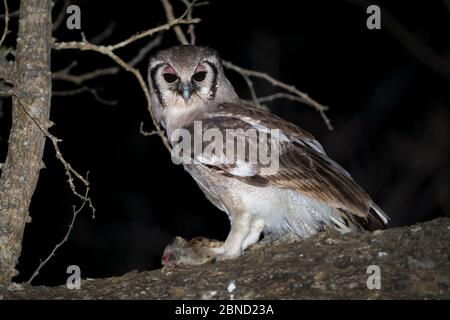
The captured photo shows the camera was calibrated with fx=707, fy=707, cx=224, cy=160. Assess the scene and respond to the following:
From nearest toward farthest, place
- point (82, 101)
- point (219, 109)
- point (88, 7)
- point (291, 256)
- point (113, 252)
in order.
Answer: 1. point (291, 256)
2. point (219, 109)
3. point (88, 7)
4. point (82, 101)
5. point (113, 252)

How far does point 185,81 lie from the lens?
529cm

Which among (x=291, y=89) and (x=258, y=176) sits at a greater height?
(x=291, y=89)

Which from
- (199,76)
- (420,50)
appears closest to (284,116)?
(420,50)

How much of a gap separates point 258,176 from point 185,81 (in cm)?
106

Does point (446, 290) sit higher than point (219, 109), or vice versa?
point (219, 109)

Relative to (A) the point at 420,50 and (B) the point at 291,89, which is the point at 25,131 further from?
(A) the point at 420,50

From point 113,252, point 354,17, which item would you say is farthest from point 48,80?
point 354,17

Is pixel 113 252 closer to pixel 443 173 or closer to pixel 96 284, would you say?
pixel 443 173

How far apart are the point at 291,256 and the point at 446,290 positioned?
96cm

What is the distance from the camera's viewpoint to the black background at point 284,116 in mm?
10734

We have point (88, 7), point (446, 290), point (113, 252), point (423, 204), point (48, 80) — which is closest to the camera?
point (446, 290)

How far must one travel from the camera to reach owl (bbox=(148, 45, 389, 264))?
185 inches

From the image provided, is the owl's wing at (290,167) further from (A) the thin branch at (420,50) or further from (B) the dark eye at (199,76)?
(A) the thin branch at (420,50)

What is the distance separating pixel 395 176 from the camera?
12.6 meters
